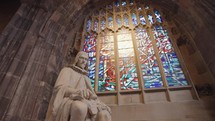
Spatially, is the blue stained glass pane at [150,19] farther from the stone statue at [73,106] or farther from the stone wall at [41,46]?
the stone statue at [73,106]

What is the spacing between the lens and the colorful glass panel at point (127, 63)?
3977 mm

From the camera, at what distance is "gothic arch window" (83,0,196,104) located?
3.78 m

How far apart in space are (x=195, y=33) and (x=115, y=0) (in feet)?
12.2

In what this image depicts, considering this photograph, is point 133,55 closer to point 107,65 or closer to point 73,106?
point 107,65

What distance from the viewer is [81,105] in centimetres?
145

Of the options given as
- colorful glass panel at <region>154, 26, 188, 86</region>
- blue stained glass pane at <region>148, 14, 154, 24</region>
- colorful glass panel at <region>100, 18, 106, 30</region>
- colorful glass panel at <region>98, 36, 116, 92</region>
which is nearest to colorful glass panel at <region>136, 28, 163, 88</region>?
colorful glass panel at <region>154, 26, 188, 86</region>

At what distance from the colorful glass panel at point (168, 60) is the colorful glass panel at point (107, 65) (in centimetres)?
149

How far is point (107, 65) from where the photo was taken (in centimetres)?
448

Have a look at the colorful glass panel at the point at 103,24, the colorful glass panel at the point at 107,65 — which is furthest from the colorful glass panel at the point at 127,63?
the colorful glass panel at the point at 103,24

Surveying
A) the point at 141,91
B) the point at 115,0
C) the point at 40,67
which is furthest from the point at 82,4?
the point at 141,91

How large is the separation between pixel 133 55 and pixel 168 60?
1.04m

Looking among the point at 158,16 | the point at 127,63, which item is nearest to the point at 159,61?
the point at 127,63

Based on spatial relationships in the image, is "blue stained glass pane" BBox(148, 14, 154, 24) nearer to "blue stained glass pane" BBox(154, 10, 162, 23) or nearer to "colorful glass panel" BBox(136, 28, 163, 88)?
"blue stained glass pane" BBox(154, 10, 162, 23)

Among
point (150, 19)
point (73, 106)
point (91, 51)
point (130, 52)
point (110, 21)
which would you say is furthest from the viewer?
point (110, 21)
